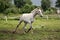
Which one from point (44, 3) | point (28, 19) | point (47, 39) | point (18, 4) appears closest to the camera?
point (47, 39)

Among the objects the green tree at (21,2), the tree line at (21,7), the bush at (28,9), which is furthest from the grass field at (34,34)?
the green tree at (21,2)

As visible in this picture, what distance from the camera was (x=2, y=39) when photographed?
11.5 m

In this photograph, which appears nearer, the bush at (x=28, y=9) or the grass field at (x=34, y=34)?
the grass field at (x=34, y=34)

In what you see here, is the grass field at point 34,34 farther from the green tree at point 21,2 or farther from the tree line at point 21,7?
the green tree at point 21,2

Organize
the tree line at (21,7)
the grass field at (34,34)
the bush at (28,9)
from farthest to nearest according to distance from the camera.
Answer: the tree line at (21,7)
the bush at (28,9)
the grass field at (34,34)

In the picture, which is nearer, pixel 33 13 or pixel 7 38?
pixel 7 38

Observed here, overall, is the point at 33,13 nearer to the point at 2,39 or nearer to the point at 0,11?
the point at 2,39

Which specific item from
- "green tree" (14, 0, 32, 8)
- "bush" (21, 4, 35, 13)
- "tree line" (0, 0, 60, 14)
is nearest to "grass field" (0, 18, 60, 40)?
"tree line" (0, 0, 60, 14)

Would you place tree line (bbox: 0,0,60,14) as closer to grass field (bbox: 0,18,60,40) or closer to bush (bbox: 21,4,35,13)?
bush (bbox: 21,4,35,13)

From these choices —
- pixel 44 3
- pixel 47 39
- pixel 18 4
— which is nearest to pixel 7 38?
pixel 47 39

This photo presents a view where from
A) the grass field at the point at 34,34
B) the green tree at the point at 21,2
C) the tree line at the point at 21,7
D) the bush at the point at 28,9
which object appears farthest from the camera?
the green tree at the point at 21,2

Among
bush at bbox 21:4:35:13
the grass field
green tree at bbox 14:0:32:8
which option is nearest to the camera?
the grass field

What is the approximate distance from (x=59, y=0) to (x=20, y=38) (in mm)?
41534

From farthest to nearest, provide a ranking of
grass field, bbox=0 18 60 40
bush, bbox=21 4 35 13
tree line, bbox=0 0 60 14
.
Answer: tree line, bbox=0 0 60 14, bush, bbox=21 4 35 13, grass field, bbox=0 18 60 40
